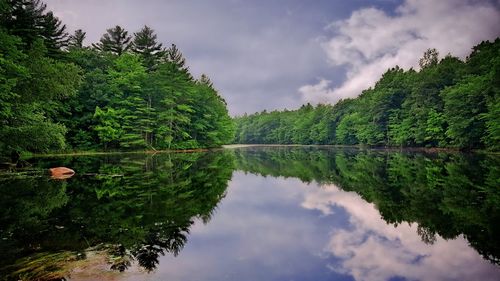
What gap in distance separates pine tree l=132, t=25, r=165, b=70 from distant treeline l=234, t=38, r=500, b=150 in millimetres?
47550

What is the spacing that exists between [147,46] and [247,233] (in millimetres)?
58038

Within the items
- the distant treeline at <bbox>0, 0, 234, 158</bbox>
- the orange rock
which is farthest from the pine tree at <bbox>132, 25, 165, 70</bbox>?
the orange rock

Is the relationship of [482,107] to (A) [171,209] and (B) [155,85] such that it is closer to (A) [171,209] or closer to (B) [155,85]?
(B) [155,85]

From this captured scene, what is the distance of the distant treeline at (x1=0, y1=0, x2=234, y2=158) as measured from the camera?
24.5m

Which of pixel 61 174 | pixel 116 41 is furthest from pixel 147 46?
pixel 61 174

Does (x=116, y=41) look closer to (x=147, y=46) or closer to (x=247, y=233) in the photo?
(x=147, y=46)


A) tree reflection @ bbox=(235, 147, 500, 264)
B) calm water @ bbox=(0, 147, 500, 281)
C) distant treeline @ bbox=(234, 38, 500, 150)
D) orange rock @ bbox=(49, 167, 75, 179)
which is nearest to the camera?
calm water @ bbox=(0, 147, 500, 281)

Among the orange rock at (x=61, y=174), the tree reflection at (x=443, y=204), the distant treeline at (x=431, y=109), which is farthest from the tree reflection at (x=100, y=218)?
the distant treeline at (x=431, y=109)

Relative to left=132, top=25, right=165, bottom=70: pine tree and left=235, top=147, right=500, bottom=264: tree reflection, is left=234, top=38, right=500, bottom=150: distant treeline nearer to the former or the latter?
left=235, top=147, right=500, bottom=264: tree reflection

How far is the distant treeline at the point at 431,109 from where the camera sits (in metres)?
47.9

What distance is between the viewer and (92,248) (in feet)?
24.0

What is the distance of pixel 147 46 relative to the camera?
6138cm

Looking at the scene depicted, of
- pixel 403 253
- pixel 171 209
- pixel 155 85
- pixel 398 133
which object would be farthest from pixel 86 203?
pixel 398 133

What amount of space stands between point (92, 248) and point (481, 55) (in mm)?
66235
